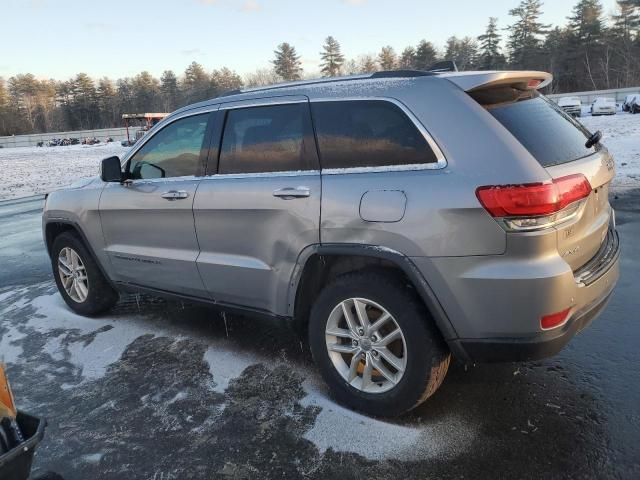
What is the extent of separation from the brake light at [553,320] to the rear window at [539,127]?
745 millimetres

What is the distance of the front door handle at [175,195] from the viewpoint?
3875 mm

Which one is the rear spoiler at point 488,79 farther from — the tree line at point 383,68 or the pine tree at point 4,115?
the pine tree at point 4,115

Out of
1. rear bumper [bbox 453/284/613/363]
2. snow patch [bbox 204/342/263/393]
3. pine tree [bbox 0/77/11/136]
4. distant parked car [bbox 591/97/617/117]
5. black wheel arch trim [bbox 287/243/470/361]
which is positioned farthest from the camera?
pine tree [bbox 0/77/11/136]

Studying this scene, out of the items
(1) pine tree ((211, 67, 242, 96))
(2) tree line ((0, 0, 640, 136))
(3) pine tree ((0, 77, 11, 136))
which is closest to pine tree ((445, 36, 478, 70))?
(2) tree line ((0, 0, 640, 136))

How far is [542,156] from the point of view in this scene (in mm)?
2758

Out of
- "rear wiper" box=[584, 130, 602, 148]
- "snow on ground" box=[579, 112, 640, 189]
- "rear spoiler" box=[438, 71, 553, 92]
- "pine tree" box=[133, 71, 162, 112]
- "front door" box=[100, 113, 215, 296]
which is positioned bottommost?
"snow on ground" box=[579, 112, 640, 189]

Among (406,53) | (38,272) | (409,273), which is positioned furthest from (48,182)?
(406,53)

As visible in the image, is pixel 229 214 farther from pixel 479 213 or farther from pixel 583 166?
pixel 583 166

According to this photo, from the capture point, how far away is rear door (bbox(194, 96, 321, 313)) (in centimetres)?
325

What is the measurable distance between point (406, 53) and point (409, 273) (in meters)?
94.6

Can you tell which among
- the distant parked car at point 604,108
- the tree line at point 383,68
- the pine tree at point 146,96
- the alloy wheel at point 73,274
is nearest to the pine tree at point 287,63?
the tree line at point 383,68

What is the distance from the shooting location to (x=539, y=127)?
2963mm

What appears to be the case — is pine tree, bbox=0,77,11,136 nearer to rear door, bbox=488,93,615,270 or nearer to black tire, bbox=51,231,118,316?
black tire, bbox=51,231,118,316

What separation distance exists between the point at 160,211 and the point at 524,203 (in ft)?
8.80
